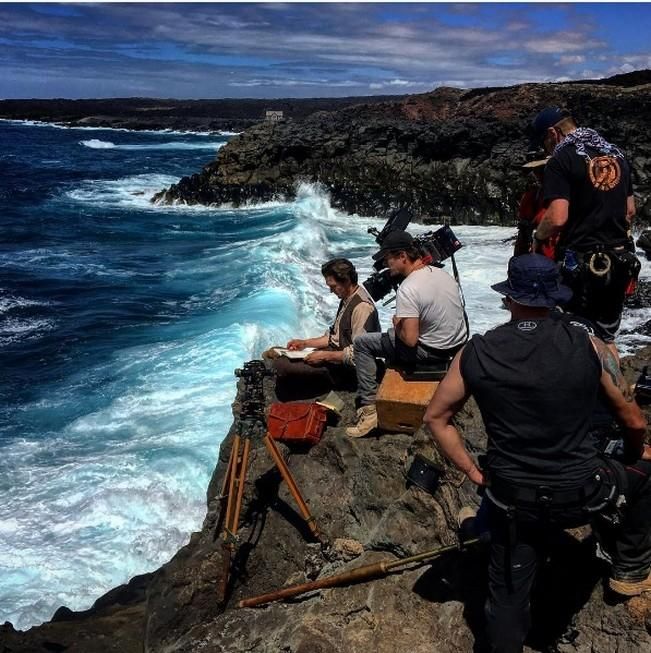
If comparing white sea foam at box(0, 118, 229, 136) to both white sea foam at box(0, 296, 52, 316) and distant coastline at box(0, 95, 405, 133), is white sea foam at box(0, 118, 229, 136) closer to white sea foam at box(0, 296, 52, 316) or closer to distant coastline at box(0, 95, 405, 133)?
distant coastline at box(0, 95, 405, 133)

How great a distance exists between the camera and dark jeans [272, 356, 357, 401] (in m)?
6.79

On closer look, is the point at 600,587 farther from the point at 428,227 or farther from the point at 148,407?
the point at 428,227

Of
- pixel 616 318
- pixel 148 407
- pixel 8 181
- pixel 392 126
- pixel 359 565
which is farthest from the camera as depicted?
pixel 8 181

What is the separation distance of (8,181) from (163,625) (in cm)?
4134

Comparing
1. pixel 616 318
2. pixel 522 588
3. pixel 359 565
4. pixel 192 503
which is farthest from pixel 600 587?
pixel 192 503

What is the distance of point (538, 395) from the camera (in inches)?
113

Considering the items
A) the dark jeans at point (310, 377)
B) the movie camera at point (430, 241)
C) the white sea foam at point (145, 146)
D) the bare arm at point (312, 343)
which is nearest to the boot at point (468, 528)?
the movie camera at point (430, 241)

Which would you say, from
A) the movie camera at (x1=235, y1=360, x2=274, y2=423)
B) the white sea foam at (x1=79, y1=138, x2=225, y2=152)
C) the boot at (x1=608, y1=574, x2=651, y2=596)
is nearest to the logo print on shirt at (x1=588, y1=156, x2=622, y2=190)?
the boot at (x1=608, y1=574, x2=651, y2=596)

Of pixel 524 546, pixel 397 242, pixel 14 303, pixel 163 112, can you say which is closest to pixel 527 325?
pixel 524 546

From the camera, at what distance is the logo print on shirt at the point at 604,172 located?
4305 mm

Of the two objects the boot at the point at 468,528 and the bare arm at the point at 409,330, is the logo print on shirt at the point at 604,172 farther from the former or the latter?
the boot at the point at 468,528

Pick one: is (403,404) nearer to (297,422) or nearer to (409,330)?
(409,330)

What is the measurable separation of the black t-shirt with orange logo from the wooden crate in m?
1.51

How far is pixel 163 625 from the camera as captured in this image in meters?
4.82
